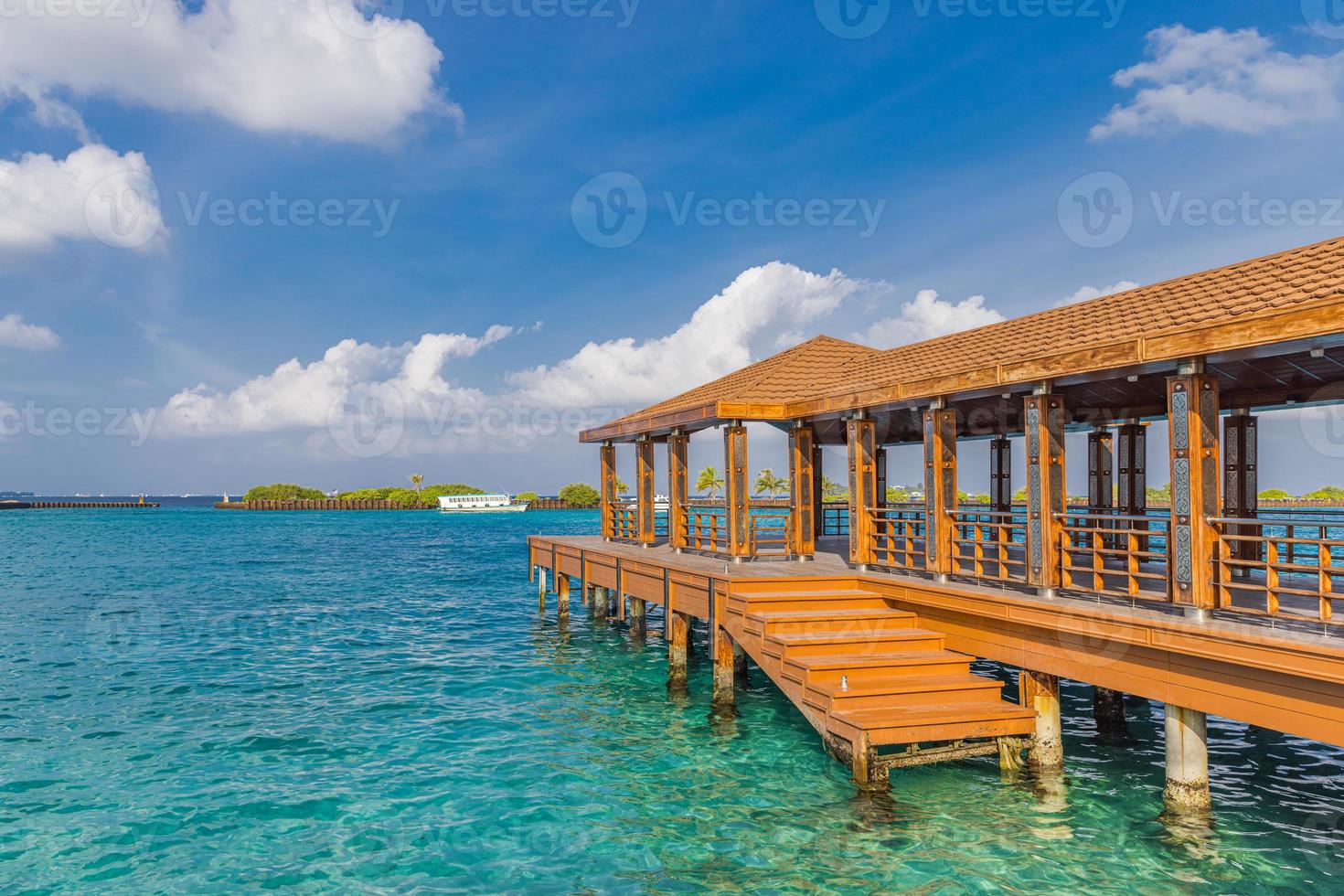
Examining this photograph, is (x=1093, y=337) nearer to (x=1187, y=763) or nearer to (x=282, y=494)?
(x=1187, y=763)

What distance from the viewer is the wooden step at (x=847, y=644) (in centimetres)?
1050

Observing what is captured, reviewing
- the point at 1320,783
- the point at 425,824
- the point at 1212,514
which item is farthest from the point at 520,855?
the point at 1320,783

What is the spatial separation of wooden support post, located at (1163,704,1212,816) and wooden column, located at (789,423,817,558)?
7.86 m

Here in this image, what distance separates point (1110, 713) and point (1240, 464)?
16.2 feet

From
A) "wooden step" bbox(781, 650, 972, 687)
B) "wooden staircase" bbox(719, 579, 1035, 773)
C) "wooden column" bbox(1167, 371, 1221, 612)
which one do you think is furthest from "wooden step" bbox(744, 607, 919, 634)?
"wooden column" bbox(1167, 371, 1221, 612)

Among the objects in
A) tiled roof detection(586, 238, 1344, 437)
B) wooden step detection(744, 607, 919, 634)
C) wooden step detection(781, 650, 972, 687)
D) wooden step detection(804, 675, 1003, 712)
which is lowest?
wooden step detection(804, 675, 1003, 712)

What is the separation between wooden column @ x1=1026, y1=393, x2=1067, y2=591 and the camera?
10172 mm

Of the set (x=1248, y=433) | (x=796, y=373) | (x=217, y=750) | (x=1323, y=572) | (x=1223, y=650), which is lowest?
(x=217, y=750)

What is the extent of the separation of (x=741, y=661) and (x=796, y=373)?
618 centimetres

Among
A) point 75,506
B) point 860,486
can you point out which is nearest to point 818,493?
point 860,486

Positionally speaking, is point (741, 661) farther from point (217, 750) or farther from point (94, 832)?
point (94, 832)

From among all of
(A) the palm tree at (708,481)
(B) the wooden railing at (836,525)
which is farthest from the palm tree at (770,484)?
(B) the wooden railing at (836,525)

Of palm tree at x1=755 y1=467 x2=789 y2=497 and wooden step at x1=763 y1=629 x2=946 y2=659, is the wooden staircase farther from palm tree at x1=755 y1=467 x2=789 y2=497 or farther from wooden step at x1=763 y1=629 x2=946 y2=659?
palm tree at x1=755 y1=467 x2=789 y2=497

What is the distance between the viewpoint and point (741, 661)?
14625 millimetres
